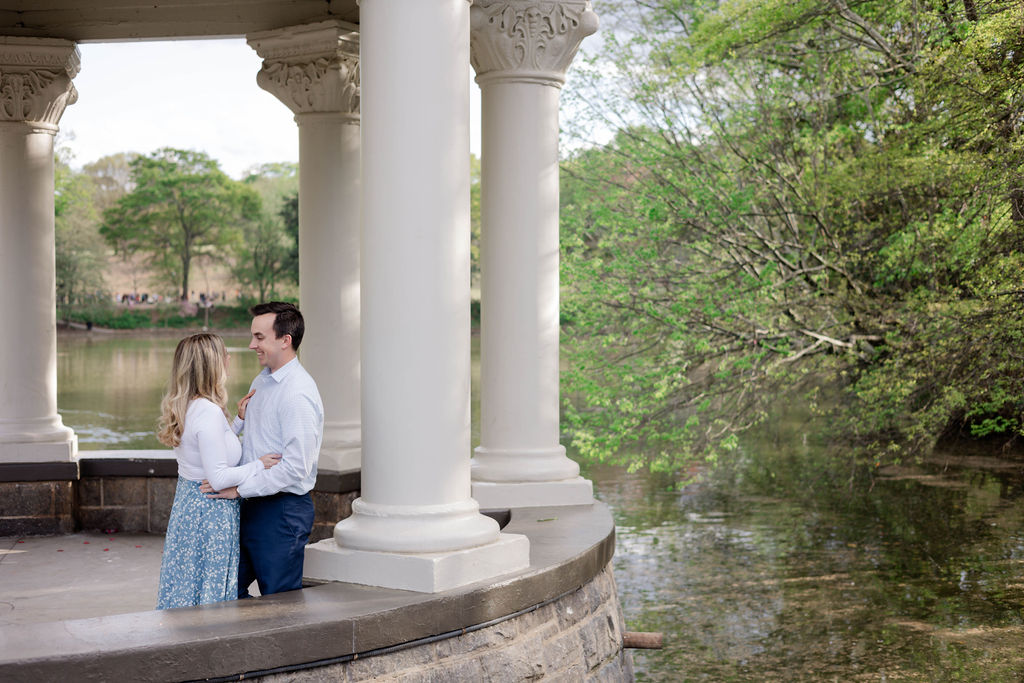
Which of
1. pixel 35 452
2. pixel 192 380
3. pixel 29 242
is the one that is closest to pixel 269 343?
pixel 192 380

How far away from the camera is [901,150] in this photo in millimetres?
15203

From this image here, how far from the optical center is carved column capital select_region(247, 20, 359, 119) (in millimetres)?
9492

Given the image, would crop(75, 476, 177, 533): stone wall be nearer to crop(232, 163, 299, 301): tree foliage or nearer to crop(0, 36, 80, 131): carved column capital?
crop(0, 36, 80, 131): carved column capital

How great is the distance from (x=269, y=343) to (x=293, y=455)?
0.53 metres

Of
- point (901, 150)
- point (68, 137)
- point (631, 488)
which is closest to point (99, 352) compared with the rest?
point (68, 137)

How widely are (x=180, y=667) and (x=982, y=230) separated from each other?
11.9 meters

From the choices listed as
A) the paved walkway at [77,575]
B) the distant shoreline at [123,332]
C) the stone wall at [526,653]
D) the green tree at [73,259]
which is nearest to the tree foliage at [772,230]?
the stone wall at [526,653]

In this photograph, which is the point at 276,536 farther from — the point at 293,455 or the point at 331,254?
the point at 331,254

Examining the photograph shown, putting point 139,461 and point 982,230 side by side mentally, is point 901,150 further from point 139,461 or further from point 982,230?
point 139,461

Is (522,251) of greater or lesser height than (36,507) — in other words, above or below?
above

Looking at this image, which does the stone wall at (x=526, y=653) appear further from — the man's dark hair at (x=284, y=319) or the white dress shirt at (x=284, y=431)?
the man's dark hair at (x=284, y=319)

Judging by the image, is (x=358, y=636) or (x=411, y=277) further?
(x=411, y=277)

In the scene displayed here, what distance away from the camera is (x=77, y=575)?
28.2ft

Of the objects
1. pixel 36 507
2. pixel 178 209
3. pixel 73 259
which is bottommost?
pixel 36 507
